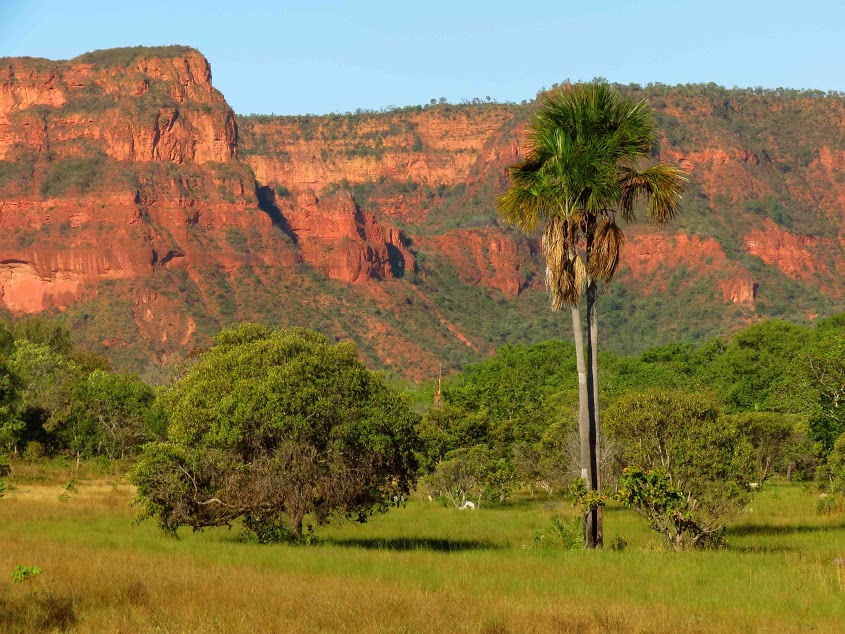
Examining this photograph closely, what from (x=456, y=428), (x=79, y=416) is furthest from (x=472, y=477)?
(x=79, y=416)

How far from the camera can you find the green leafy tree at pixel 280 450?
29.0 metres

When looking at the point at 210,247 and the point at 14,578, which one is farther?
the point at 210,247

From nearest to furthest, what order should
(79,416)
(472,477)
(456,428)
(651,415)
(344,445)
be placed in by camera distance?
(651,415) < (344,445) < (472,477) < (456,428) < (79,416)

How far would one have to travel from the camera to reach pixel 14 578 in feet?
66.8

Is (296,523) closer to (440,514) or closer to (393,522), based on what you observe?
(393,522)

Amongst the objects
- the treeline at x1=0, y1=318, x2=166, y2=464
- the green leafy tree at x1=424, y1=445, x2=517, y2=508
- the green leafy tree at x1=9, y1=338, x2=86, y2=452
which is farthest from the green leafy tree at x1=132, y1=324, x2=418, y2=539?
the green leafy tree at x1=9, y1=338, x2=86, y2=452

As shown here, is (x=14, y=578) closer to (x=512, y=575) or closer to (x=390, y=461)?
(x=512, y=575)

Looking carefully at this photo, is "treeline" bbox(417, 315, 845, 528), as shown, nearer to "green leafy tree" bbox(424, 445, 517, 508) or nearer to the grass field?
"green leafy tree" bbox(424, 445, 517, 508)

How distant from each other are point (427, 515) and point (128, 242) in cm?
14479

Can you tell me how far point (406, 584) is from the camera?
71.0ft

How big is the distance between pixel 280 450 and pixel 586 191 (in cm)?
930

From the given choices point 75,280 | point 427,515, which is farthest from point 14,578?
point 75,280

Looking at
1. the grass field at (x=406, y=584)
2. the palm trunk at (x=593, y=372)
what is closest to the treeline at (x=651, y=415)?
the grass field at (x=406, y=584)

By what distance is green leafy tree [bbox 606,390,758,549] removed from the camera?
26.2m
